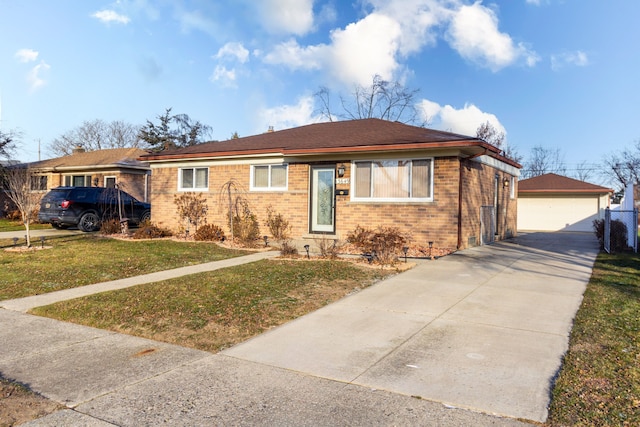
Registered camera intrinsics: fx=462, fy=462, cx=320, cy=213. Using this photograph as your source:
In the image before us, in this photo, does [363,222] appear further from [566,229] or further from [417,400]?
[566,229]

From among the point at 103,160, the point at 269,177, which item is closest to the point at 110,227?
the point at 269,177

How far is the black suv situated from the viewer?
685 inches

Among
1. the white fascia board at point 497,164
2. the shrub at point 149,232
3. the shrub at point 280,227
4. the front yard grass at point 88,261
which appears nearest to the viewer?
the front yard grass at point 88,261

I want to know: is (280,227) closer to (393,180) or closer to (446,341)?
(393,180)

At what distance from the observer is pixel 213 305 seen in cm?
637

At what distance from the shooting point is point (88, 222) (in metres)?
17.8

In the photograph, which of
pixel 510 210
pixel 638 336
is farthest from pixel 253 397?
pixel 510 210

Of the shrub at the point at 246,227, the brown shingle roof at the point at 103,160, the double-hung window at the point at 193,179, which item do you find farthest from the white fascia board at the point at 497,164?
the brown shingle roof at the point at 103,160

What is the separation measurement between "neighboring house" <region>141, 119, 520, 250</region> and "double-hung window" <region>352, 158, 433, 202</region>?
3 cm

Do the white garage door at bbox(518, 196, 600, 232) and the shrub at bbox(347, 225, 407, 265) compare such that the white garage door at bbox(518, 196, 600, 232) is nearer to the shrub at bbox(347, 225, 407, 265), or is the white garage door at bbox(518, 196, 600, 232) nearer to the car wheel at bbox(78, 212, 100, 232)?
the shrub at bbox(347, 225, 407, 265)

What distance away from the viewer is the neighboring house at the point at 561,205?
2591 cm

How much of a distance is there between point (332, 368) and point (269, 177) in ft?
37.5

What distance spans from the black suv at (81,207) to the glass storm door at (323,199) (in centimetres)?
769

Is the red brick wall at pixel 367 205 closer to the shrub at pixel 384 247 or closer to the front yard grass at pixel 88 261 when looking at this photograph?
the shrub at pixel 384 247
